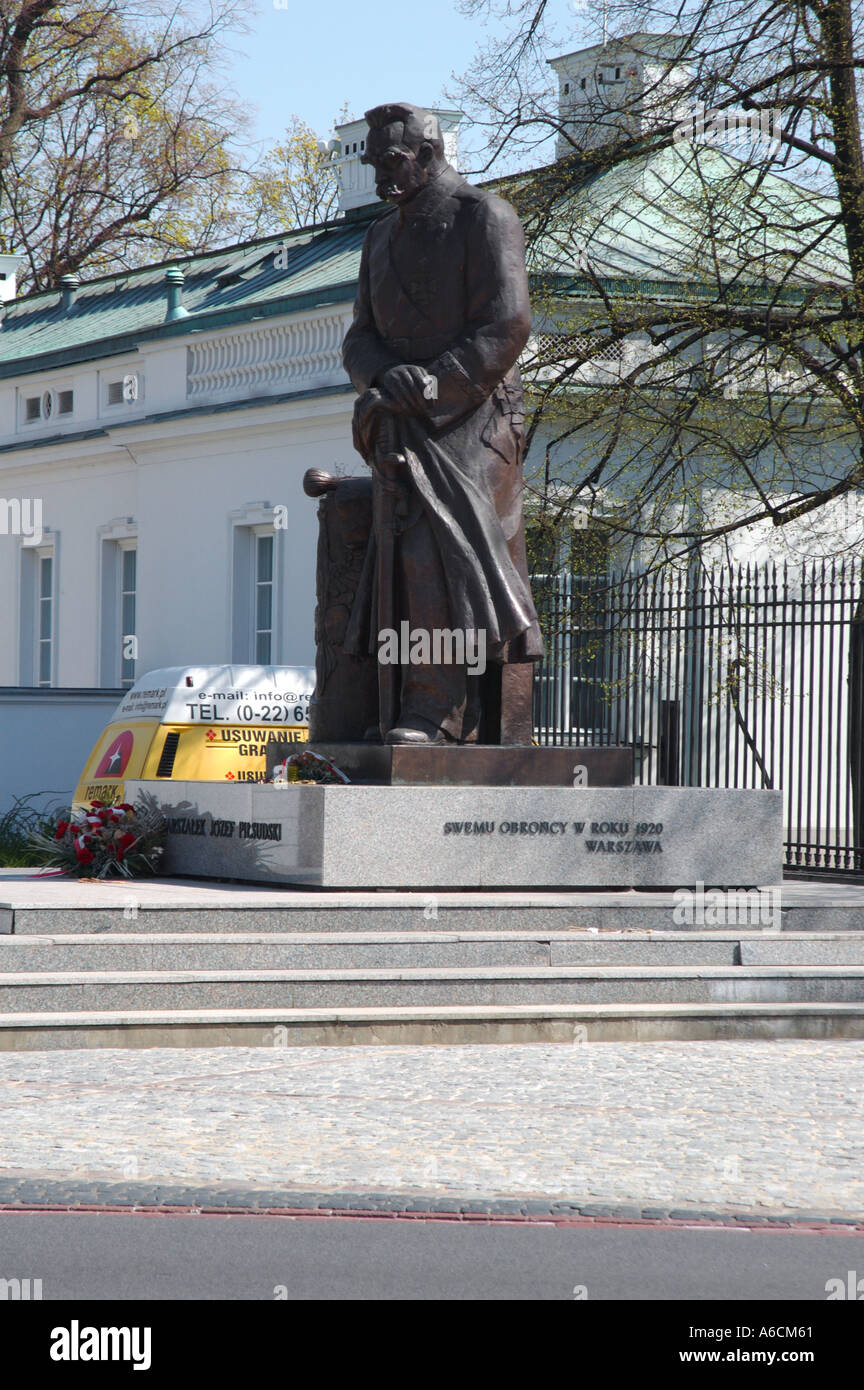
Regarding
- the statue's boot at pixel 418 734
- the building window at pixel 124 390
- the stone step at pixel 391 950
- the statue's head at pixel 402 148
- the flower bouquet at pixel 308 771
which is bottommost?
the stone step at pixel 391 950

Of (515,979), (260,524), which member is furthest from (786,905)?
(260,524)

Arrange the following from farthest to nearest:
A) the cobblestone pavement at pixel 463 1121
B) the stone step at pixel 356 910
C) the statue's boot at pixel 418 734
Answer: the statue's boot at pixel 418 734
the stone step at pixel 356 910
the cobblestone pavement at pixel 463 1121

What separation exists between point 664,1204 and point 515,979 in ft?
11.7

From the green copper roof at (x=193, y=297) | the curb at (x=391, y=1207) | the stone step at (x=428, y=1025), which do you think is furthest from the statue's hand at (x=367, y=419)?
the green copper roof at (x=193, y=297)

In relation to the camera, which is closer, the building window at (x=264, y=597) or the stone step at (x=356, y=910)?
the stone step at (x=356, y=910)

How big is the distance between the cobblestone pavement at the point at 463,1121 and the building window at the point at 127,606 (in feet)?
62.6

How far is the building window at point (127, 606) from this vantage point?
2805 cm

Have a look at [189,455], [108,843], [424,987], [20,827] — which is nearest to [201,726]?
[108,843]

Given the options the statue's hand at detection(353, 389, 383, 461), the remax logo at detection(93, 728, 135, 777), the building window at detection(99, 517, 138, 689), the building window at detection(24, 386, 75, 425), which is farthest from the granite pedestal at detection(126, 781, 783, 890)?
the building window at detection(24, 386, 75, 425)

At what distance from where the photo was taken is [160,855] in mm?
11750

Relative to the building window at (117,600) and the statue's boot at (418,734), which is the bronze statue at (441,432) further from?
the building window at (117,600)

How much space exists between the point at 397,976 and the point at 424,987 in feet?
0.53

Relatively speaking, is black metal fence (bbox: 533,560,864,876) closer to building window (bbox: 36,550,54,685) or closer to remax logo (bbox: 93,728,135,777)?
remax logo (bbox: 93,728,135,777)

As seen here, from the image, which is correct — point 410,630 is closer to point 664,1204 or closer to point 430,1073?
point 430,1073
